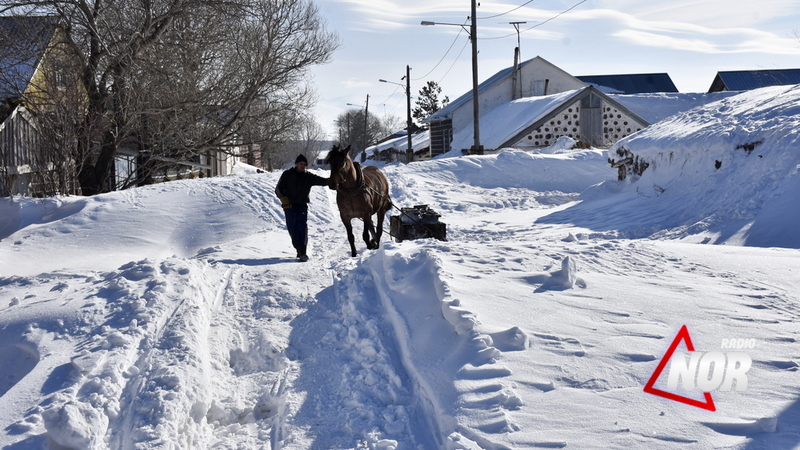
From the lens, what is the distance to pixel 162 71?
16.8 meters

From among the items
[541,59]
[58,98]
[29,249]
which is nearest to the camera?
[29,249]

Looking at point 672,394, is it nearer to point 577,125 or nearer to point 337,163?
point 337,163

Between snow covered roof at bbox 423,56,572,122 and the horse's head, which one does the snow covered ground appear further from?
snow covered roof at bbox 423,56,572,122

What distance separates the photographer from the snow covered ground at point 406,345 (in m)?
3.94

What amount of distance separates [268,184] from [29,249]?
21.6 ft

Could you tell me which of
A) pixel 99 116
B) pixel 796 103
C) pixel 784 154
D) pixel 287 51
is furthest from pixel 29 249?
pixel 287 51

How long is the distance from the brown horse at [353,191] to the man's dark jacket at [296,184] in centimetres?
33

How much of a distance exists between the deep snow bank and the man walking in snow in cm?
595

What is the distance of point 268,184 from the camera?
16.6 meters

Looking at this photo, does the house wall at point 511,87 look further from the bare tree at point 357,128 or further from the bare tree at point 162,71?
the bare tree at point 357,128

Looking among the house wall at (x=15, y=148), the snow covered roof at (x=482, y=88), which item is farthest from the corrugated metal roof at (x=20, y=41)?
the snow covered roof at (x=482, y=88)

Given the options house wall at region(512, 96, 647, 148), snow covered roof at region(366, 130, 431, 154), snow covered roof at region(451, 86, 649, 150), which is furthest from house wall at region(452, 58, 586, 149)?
house wall at region(512, 96, 647, 148)

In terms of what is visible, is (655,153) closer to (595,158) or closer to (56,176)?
(595,158)

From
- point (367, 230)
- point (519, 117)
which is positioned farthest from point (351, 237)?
point (519, 117)
